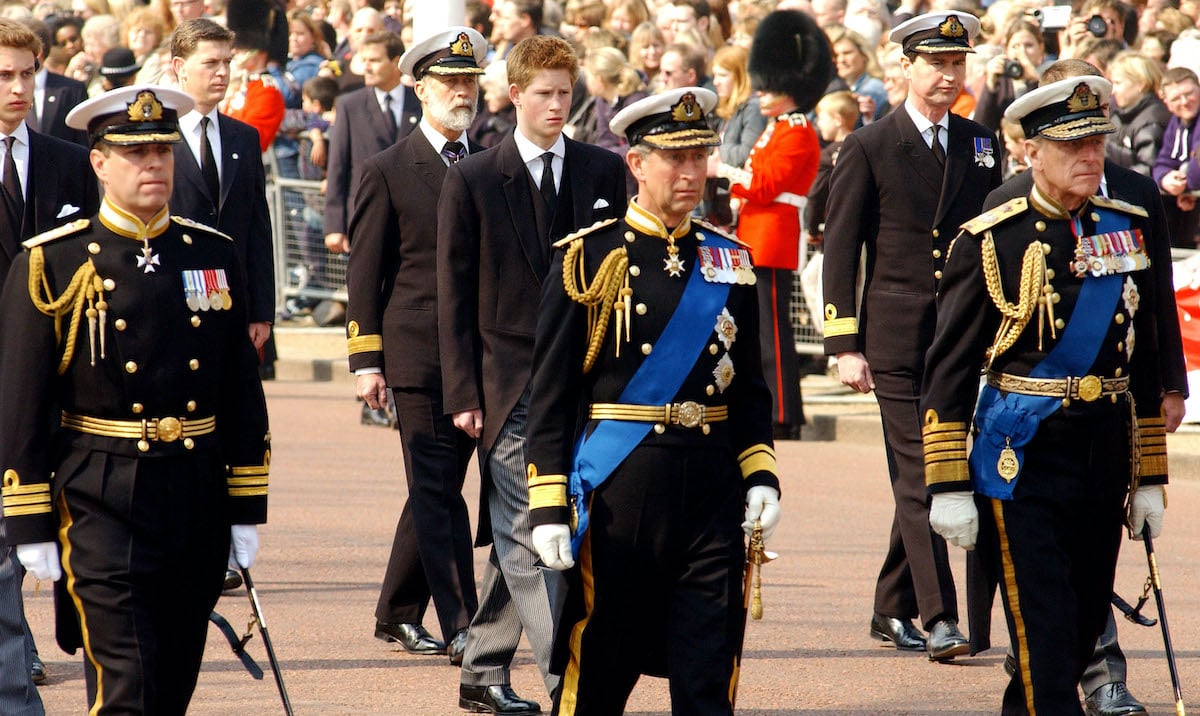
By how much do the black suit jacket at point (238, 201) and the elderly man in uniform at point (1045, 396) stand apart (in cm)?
345

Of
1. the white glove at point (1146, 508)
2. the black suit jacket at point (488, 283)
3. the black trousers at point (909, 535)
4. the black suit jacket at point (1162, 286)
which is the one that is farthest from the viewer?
the black trousers at point (909, 535)

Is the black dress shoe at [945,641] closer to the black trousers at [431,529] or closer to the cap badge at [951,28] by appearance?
the black trousers at [431,529]

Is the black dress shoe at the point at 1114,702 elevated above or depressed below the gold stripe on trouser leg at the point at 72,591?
below

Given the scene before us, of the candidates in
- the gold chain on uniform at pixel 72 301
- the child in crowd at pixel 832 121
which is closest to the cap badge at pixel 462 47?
the gold chain on uniform at pixel 72 301

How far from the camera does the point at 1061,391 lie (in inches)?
220

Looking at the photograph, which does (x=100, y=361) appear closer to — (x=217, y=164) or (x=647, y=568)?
(x=647, y=568)

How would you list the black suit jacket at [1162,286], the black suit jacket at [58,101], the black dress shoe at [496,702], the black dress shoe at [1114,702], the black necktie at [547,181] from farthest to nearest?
the black suit jacket at [58,101], the black necktie at [547,181], the black dress shoe at [496,702], the black dress shoe at [1114,702], the black suit jacket at [1162,286]

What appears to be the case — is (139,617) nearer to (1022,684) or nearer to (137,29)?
(1022,684)

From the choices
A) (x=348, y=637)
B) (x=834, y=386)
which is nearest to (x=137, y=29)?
(x=834, y=386)

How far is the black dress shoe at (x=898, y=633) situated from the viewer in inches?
296

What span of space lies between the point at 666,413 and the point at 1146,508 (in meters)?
1.49

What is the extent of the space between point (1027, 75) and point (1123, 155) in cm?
107

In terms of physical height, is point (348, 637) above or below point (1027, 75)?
below

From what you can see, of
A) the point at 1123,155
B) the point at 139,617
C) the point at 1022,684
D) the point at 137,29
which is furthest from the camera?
the point at 137,29
